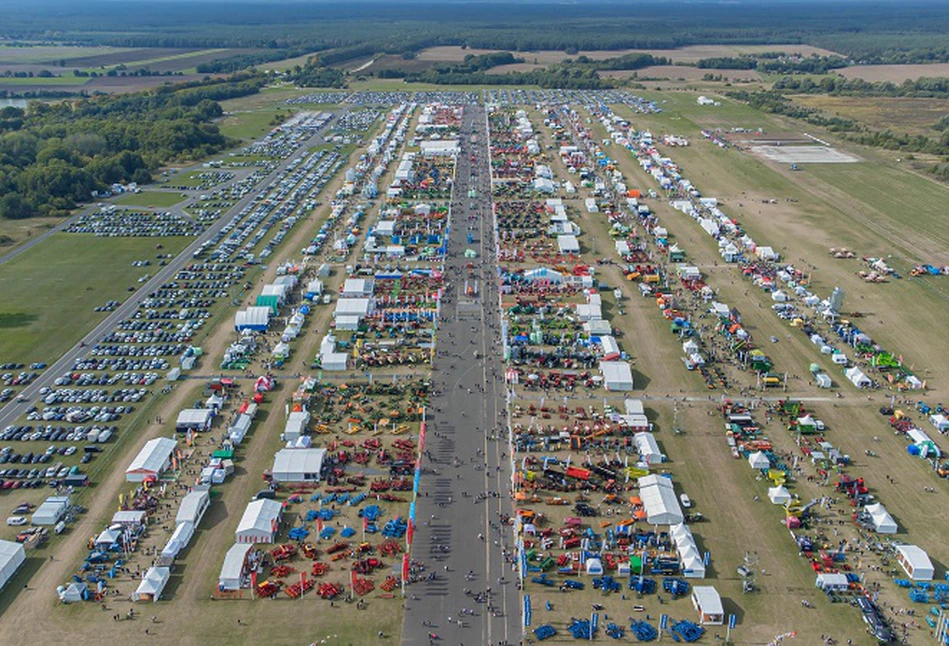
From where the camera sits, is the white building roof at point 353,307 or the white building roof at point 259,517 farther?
the white building roof at point 353,307

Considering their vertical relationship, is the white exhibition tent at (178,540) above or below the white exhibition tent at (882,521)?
above

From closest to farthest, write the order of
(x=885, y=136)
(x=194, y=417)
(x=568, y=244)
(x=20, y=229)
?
(x=194, y=417) → (x=568, y=244) → (x=20, y=229) → (x=885, y=136)

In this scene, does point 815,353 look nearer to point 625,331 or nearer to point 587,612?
point 625,331

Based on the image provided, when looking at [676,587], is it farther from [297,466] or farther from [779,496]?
[297,466]

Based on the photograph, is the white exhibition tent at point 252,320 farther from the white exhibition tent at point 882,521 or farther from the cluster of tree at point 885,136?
the cluster of tree at point 885,136

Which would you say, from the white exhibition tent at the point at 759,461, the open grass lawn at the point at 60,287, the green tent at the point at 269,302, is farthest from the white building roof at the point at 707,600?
the open grass lawn at the point at 60,287

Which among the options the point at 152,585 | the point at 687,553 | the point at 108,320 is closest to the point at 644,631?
the point at 687,553

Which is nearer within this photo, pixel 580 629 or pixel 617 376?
pixel 580 629
